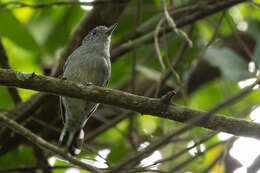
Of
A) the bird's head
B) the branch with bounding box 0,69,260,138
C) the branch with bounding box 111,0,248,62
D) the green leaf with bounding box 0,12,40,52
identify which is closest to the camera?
the branch with bounding box 0,69,260,138

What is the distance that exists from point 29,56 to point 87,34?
1147mm

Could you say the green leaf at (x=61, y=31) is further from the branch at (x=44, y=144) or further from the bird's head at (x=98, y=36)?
the branch at (x=44, y=144)

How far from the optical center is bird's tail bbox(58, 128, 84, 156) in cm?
400

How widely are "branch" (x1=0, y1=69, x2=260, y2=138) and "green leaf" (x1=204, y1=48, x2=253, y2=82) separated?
1659mm

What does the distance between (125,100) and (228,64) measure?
229cm

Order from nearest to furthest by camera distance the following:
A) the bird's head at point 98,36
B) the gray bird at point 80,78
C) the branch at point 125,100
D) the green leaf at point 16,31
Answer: the branch at point 125,100 < the gray bird at point 80,78 < the green leaf at point 16,31 < the bird's head at point 98,36

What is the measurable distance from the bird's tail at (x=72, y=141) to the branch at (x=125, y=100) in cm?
105

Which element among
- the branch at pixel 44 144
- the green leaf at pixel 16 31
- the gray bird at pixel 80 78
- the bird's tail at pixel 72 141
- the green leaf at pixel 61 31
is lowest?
the branch at pixel 44 144

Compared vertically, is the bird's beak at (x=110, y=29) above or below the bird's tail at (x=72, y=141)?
above

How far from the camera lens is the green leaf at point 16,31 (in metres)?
4.54

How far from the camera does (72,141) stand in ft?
13.7

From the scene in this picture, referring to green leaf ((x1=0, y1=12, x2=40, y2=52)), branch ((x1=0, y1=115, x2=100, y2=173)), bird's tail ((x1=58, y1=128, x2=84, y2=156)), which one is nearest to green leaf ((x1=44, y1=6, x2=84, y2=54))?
green leaf ((x1=0, y1=12, x2=40, y2=52))

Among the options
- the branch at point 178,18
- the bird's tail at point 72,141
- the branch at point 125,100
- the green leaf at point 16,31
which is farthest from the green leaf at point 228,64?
the green leaf at point 16,31

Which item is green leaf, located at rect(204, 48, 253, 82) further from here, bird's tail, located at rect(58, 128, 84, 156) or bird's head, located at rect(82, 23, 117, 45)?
bird's tail, located at rect(58, 128, 84, 156)
